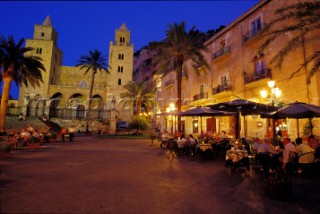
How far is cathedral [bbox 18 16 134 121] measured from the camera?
46406 mm

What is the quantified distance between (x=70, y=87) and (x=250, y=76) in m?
45.1

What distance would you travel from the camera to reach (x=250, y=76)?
17750mm

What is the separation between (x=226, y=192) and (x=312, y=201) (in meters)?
1.98

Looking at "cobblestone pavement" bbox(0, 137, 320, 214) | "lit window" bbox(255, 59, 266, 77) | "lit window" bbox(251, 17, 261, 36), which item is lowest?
"cobblestone pavement" bbox(0, 137, 320, 214)

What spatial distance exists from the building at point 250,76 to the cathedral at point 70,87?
86.4 feet

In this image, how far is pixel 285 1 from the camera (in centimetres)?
1519

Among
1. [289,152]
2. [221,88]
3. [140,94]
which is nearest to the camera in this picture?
[289,152]

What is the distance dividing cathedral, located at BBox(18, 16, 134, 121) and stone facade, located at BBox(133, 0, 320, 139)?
26268 mm

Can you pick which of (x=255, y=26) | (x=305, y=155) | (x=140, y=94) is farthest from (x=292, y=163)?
(x=140, y=94)

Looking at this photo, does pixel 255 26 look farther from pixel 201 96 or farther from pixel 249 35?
pixel 201 96

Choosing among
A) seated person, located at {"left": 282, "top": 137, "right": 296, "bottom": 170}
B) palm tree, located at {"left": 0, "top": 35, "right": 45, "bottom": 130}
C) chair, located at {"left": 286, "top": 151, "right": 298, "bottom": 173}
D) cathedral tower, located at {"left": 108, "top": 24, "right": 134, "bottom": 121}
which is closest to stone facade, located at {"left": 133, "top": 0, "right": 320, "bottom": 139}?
chair, located at {"left": 286, "top": 151, "right": 298, "bottom": 173}

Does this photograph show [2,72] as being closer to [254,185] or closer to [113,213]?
[113,213]

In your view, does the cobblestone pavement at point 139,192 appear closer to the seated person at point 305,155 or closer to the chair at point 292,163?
the chair at point 292,163

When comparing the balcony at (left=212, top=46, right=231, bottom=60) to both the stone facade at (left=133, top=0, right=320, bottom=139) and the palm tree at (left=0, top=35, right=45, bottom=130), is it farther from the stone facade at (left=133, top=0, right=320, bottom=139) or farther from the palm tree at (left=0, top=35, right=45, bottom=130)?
the palm tree at (left=0, top=35, right=45, bottom=130)
